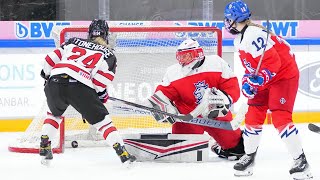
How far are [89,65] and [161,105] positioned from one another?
543mm

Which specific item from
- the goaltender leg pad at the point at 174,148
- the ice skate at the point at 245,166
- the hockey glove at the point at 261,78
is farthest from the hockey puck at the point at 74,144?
the hockey glove at the point at 261,78

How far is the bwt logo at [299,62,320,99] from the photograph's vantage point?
651cm

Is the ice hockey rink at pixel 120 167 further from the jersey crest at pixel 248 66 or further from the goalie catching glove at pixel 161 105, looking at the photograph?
the jersey crest at pixel 248 66

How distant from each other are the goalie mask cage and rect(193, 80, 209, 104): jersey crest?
1.62ft

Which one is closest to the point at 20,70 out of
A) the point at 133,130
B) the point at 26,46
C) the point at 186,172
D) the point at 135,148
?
the point at 26,46

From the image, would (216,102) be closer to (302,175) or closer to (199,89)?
(199,89)

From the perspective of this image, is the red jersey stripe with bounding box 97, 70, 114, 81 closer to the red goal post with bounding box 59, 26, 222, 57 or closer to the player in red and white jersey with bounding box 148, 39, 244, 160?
the player in red and white jersey with bounding box 148, 39, 244, 160

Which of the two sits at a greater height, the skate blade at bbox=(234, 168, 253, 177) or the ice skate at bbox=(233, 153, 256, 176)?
the ice skate at bbox=(233, 153, 256, 176)

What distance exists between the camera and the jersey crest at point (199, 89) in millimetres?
4578

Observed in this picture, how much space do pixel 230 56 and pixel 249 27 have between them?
2.52m

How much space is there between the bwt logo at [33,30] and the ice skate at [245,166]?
284cm

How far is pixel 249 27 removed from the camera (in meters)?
3.90

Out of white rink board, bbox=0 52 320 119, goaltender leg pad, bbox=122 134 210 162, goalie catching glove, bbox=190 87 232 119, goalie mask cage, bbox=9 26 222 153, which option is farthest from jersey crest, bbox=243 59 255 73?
white rink board, bbox=0 52 320 119

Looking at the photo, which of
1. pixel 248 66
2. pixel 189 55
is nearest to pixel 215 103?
pixel 189 55
